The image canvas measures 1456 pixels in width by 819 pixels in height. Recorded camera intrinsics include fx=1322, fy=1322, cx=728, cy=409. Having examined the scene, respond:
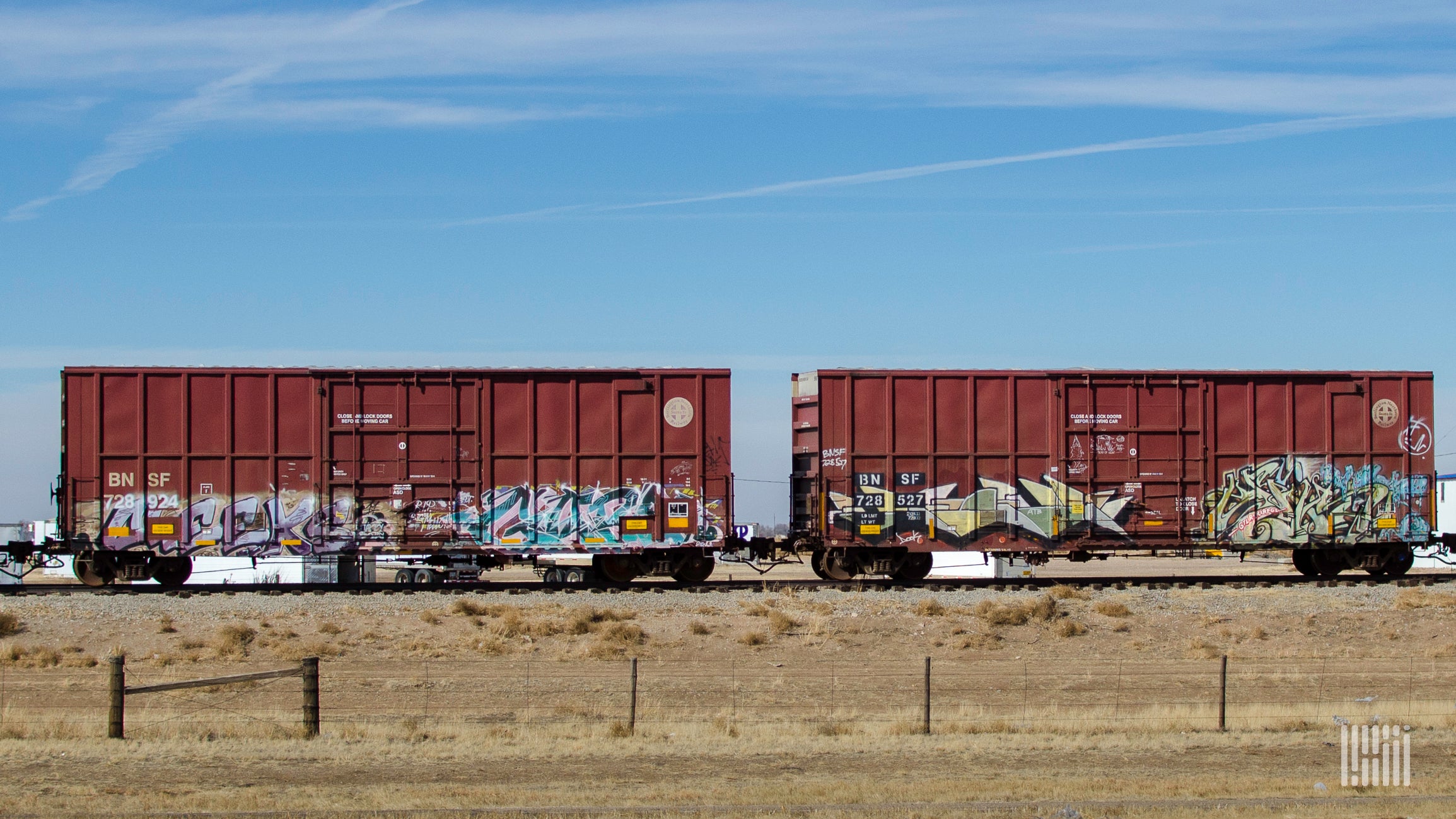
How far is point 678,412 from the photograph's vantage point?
83.8 ft

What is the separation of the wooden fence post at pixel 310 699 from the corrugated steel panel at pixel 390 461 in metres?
10.2

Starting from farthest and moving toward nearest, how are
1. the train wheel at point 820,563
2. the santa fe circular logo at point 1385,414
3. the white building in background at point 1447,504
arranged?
the white building in background at point 1447,504
the santa fe circular logo at point 1385,414
the train wheel at point 820,563

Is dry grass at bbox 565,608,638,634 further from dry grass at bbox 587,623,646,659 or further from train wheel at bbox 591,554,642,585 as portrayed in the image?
train wheel at bbox 591,554,642,585

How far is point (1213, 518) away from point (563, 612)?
1295 centimetres

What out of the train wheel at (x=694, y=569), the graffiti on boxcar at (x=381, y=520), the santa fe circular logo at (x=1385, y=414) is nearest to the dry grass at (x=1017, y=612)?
the train wheel at (x=694, y=569)

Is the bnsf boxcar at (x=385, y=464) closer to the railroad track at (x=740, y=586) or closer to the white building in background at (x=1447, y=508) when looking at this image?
the railroad track at (x=740, y=586)

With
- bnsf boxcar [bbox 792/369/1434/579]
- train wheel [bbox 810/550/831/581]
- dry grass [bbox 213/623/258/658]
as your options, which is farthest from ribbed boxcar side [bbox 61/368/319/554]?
bnsf boxcar [bbox 792/369/1434/579]

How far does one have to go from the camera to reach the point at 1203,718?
16.1m

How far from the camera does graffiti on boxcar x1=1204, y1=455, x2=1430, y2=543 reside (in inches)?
1034

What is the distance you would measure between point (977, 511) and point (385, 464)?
11.4 metres

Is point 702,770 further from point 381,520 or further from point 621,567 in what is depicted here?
point 381,520

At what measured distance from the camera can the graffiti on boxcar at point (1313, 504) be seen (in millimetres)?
26266

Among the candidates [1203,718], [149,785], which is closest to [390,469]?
[149,785]

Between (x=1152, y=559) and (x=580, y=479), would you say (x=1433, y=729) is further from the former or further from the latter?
(x=1152, y=559)
